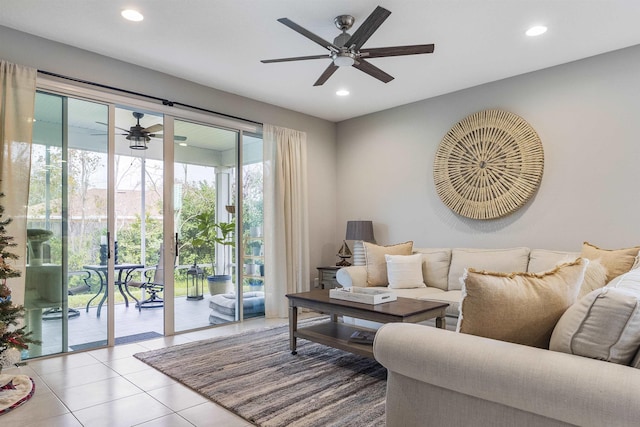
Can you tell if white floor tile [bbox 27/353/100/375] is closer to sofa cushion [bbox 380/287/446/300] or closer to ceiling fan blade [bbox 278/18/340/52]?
sofa cushion [bbox 380/287/446/300]

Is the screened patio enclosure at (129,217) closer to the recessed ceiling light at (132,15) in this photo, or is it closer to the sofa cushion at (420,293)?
the recessed ceiling light at (132,15)

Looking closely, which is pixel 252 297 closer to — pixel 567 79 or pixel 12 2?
pixel 12 2

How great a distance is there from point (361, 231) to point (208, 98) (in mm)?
2529

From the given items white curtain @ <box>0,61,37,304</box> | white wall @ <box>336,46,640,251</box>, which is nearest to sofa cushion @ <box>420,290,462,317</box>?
white wall @ <box>336,46,640,251</box>

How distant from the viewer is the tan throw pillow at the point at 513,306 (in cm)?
141

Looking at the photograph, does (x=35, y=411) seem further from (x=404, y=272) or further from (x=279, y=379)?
(x=404, y=272)

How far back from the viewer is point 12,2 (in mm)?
2764

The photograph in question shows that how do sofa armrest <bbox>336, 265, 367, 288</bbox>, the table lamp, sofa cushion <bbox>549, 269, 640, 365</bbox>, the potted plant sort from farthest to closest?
the table lamp
the potted plant
sofa armrest <bbox>336, 265, 367, 288</bbox>
sofa cushion <bbox>549, 269, 640, 365</bbox>

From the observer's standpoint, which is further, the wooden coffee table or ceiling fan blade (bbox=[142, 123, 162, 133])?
ceiling fan blade (bbox=[142, 123, 162, 133])

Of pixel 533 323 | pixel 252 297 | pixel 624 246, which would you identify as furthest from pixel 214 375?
pixel 624 246

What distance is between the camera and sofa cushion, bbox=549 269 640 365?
120cm

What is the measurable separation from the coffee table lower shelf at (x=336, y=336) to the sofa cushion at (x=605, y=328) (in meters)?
1.68

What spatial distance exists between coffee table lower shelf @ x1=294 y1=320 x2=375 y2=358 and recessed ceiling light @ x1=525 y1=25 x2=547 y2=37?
2.84 metres

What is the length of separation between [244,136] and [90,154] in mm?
1795
